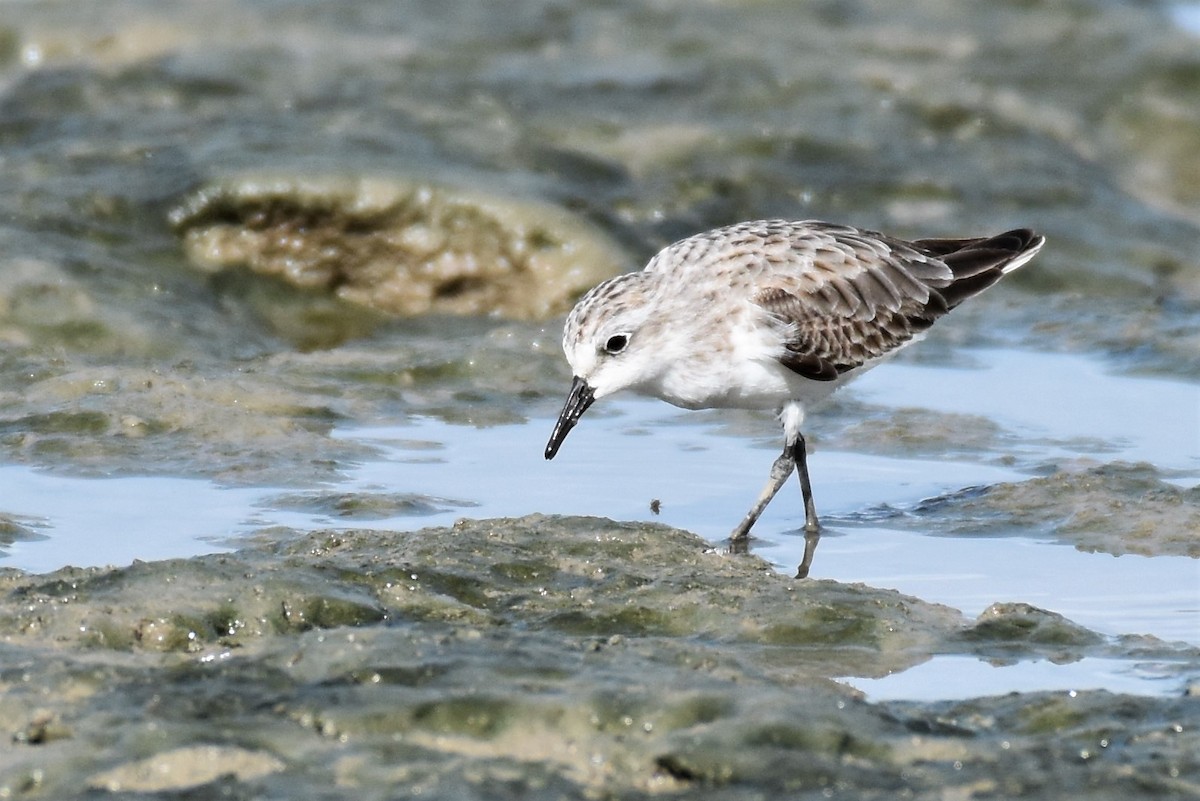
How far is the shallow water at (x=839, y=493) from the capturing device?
591 cm

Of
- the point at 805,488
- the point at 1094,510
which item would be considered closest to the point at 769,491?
the point at 805,488

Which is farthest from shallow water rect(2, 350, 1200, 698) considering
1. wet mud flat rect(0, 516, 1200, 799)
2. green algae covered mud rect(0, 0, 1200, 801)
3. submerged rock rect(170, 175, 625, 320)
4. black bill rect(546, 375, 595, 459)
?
submerged rock rect(170, 175, 625, 320)

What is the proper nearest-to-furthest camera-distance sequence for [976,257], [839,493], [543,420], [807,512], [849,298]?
[807,512], [849,298], [839,493], [976,257], [543,420]

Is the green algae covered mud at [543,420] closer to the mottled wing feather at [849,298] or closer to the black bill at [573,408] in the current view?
the black bill at [573,408]

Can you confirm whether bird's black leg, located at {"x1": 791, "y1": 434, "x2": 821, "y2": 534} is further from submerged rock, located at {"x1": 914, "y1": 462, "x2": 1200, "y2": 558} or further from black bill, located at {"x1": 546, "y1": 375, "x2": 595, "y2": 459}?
black bill, located at {"x1": 546, "y1": 375, "x2": 595, "y2": 459}

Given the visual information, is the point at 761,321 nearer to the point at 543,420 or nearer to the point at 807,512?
the point at 807,512

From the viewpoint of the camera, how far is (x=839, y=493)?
25.0 feet

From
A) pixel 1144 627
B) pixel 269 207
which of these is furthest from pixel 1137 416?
pixel 269 207

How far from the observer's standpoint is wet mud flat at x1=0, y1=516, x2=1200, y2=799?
147 inches

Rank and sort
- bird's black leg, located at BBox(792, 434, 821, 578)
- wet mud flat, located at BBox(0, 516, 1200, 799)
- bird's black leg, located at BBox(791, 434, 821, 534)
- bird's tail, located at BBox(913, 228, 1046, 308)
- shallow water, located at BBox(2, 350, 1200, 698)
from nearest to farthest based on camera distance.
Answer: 1. wet mud flat, located at BBox(0, 516, 1200, 799)
2. shallow water, located at BBox(2, 350, 1200, 698)
3. bird's black leg, located at BBox(792, 434, 821, 578)
4. bird's black leg, located at BBox(791, 434, 821, 534)
5. bird's tail, located at BBox(913, 228, 1046, 308)

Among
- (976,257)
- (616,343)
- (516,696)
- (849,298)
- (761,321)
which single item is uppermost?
(976,257)

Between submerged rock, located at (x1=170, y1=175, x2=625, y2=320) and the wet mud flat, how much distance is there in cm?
487

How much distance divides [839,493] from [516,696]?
3.76 m

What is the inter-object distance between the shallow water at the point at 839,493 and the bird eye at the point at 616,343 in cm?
65
